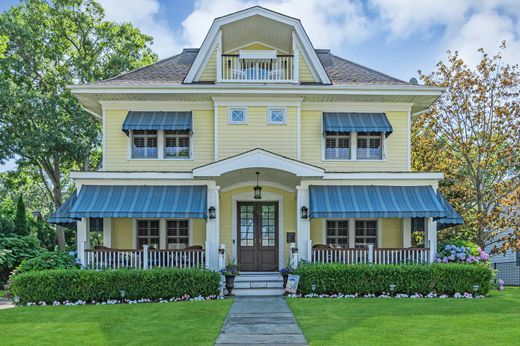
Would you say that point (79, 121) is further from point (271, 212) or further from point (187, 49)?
point (271, 212)

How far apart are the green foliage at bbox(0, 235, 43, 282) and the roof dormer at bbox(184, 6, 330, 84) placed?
10793mm

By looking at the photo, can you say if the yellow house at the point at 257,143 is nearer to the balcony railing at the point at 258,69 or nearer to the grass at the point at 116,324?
the balcony railing at the point at 258,69

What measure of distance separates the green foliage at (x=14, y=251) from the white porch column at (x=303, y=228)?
456 inches

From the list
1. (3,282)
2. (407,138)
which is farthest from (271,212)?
(3,282)

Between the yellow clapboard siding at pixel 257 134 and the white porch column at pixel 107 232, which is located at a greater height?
the yellow clapboard siding at pixel 257 134

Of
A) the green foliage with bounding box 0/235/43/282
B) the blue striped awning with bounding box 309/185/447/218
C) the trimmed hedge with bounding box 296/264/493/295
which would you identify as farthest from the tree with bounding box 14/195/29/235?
the trimmed hedge with bounding box 296/264/493/295

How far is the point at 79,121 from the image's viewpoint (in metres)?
26.0

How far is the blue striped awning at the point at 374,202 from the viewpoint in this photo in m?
14.9

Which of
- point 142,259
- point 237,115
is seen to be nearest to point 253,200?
point 237,115

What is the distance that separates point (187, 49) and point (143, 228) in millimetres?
8426

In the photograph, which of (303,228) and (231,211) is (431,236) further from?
(231,211)

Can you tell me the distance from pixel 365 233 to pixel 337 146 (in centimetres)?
324

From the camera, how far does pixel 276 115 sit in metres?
16.7

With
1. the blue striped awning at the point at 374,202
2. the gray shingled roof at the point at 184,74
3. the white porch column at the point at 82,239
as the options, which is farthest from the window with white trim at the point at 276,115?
the white porch column at the point at 82,239
